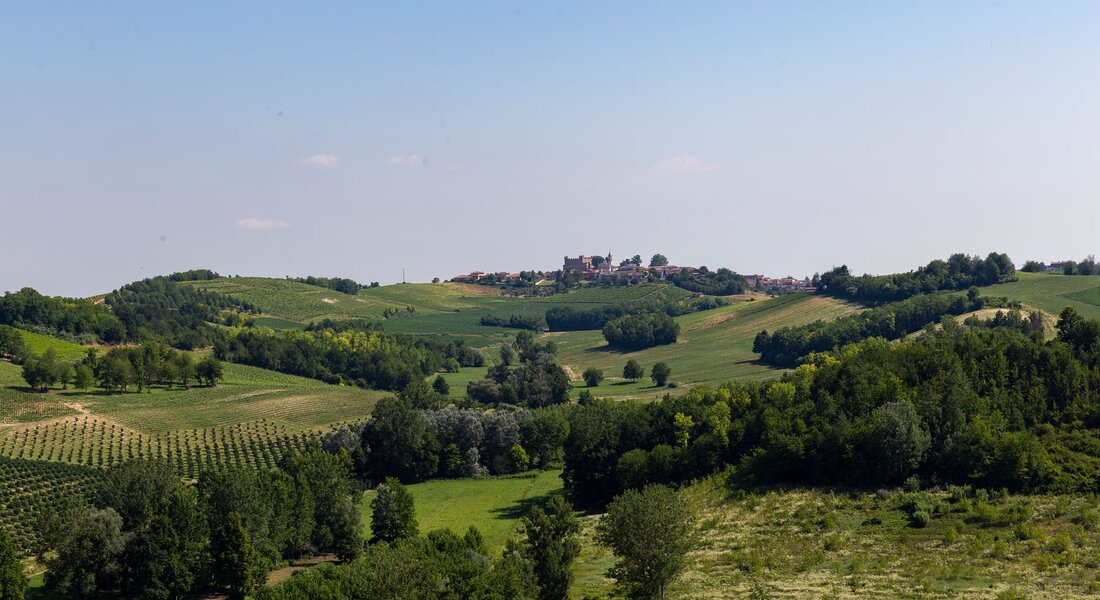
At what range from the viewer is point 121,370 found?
145 metres

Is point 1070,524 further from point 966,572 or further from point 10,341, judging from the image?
point 10,341

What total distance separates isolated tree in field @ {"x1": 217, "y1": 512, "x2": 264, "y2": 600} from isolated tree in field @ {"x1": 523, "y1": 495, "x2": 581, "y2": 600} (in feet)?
62.0

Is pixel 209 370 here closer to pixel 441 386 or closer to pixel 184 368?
pixel 184 368

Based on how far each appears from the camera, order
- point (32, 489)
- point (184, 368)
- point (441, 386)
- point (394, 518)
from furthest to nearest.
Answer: point (441, 386), point (184, 368), point (32, 489), point (394, 518)

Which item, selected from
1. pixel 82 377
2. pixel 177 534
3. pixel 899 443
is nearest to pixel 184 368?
pixel 82 377

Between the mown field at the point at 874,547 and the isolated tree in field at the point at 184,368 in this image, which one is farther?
the isolated tree in field at the point at 184,368

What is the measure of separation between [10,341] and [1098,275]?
19655cm

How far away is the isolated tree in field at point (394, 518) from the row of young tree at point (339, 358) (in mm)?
89499

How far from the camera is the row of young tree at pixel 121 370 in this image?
140 metres

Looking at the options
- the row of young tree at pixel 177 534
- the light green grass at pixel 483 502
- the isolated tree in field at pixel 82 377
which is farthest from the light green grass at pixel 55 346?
the row of young tree at pixel 177 534

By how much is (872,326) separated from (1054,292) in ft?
122

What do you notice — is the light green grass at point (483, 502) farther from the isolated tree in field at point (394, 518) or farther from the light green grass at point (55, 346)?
the light green grass at point (55, 346)

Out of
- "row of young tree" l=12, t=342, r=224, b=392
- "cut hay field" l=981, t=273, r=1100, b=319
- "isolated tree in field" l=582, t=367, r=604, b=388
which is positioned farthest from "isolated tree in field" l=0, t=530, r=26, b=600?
"cut hay field" l=981, t=273, r=1100, b=319

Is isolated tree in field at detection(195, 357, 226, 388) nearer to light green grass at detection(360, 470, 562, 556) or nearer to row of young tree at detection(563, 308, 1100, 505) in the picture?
light green grass at detection(360, 470, 562, 556)
